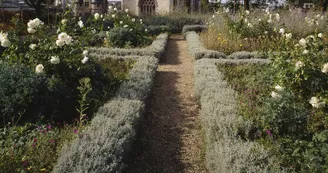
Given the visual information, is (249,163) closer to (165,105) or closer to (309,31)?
(165,105)

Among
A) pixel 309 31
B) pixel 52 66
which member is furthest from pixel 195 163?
pixel 309 31

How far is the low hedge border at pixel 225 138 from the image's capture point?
2678mm

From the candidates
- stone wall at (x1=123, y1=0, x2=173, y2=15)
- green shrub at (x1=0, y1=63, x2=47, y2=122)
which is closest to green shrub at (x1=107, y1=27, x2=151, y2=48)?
green shrub at (x1=0, y1=63, x2=47, y2=122)

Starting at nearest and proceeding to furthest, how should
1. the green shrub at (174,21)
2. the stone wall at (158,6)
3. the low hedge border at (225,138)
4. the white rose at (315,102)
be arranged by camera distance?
the low hedge border at (225,138) → the white rose at (315,102) → the green shrub at (174,21) → the stone wall at (158,6)

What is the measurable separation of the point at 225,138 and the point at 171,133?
3.21 feet

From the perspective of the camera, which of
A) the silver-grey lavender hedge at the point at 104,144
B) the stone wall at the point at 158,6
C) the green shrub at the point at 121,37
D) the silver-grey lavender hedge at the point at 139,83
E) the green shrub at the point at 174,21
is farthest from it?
the stone wall at the point at 158,6

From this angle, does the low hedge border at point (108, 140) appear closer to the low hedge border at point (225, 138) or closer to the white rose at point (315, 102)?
the low hedge border at point (225, 138)

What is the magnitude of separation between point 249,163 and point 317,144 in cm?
75

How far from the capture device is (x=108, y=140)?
9.68 feet

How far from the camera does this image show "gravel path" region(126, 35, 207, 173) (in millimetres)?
3266

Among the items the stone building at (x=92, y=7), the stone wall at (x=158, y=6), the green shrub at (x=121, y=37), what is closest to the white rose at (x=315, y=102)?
the green shrub at (x=121, y=37)

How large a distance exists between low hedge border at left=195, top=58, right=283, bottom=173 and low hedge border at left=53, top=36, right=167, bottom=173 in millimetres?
823

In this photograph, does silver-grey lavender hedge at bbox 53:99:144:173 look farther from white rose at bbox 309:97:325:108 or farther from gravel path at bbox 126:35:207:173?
white rose at bbox 309:97:325:108

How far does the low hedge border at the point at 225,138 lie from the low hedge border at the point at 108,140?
0.82m
